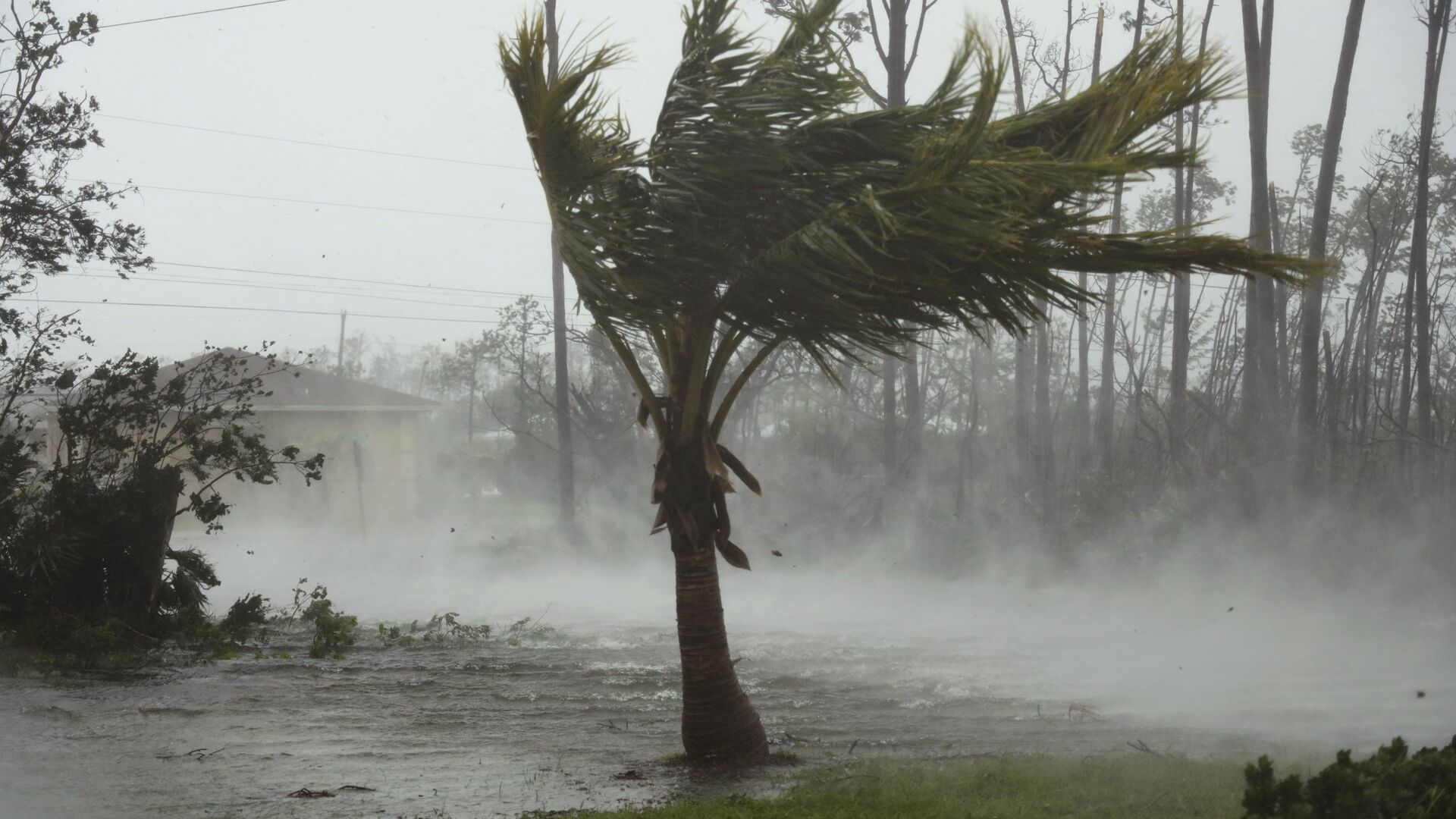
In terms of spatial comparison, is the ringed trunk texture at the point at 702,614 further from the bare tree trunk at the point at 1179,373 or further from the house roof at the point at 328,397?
the house roof at the point at 328,397

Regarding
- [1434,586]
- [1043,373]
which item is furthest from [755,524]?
[1434,586]

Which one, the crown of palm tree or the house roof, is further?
the house roof

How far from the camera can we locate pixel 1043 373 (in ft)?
87.6

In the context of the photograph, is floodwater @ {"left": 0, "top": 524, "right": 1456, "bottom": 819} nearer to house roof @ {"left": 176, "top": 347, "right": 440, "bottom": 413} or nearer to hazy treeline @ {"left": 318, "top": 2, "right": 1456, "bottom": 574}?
hazy treeline @ {"left": 318, "top": 2, "right": 1456, "bottom": 574}

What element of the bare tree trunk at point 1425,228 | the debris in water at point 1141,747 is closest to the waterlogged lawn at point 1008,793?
the debris in water at point 1141,747

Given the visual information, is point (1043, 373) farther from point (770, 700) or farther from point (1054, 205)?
point (1054, 205)

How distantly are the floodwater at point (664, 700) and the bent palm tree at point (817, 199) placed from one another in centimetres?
256

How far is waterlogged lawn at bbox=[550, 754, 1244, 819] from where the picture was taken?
5.66 m

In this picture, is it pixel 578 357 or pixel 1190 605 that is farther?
pixel 578 357

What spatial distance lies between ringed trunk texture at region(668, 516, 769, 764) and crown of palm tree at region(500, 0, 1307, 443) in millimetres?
1304

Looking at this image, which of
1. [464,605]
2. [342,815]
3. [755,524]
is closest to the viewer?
[342,815]

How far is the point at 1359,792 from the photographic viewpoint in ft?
12.8

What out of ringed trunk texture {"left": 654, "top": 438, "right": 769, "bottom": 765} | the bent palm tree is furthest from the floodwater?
the bent palm tree

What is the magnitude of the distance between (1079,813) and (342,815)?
3.89 meters
